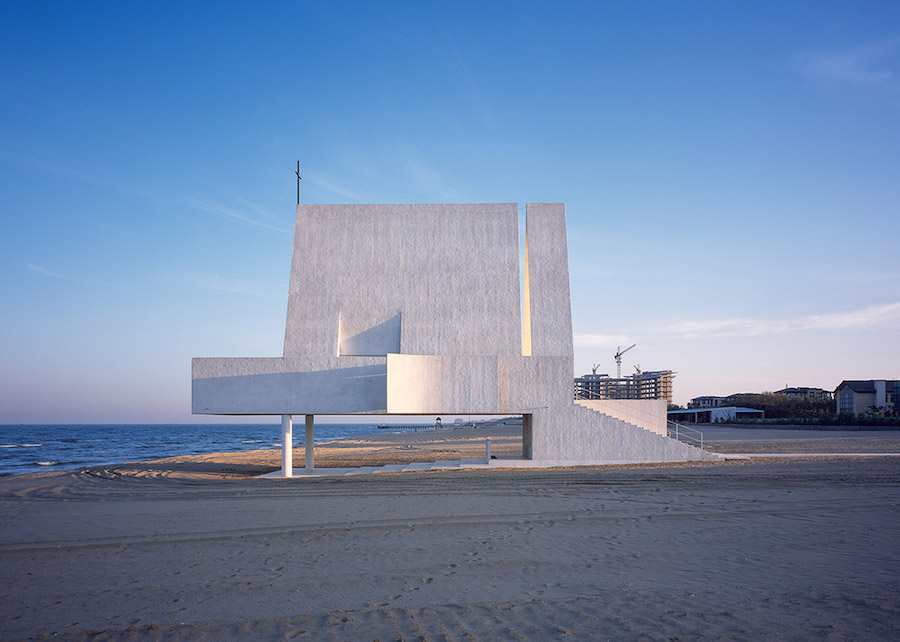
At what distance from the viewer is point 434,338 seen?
764 inches

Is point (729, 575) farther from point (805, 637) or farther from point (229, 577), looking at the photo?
point (229, 577)

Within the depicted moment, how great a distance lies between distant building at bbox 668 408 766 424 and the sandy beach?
48.2 meters

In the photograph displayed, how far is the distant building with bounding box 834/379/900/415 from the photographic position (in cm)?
4904

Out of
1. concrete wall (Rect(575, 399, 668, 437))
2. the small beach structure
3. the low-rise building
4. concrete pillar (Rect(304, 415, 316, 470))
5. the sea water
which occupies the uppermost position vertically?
the small beach structure

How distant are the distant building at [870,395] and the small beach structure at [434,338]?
39910 mm

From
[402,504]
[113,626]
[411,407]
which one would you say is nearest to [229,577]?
[113,626]

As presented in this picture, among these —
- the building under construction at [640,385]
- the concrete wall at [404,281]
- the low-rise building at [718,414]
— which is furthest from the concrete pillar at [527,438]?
the low-rise building at [718,414]

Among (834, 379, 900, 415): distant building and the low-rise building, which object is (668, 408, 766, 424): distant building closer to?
the low-rise building

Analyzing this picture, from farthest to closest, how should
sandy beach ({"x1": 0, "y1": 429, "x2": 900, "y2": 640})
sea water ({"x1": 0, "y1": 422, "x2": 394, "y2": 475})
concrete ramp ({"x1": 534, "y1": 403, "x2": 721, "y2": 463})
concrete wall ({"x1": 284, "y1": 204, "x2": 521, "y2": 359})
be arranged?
sea water ({"x1": 0, "y1": 422, "x2": 394, "y2": 475}) → concrete wall ({"x1": 284, "y1": 204, "x2": 521, "y2": 359}) → concrete ramp ({"x1": 534, "y1": 403, "x2": 721, "y2": 463}) → sandy beach ({"x1": 0, "y1": 429, "x2": 900, "y2": 640})

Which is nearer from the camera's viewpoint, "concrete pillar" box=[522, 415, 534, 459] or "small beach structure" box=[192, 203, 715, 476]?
"small beach structure" box=[192, 203, 715, 476]

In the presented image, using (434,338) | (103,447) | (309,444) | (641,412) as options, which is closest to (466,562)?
(434,338)

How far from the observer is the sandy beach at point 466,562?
5.07 metres

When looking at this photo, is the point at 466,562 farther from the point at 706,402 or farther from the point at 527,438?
the point at 706,402

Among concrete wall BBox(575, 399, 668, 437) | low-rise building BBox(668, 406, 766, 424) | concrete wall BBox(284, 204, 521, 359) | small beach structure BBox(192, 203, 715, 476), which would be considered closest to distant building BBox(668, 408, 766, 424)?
low-rise building BBox(668, 406, 766, 424)
